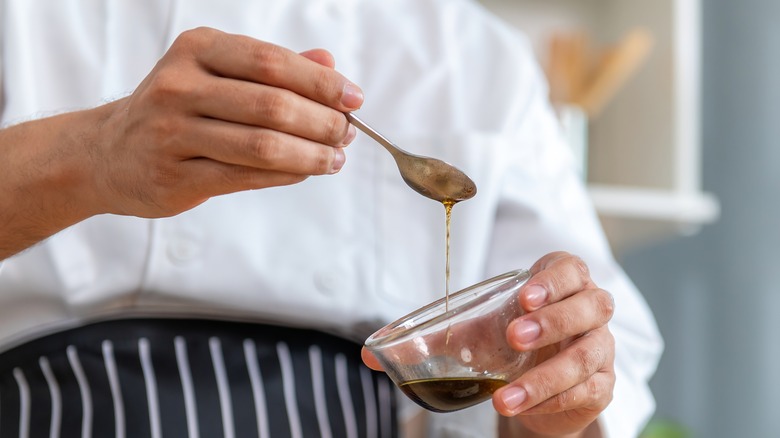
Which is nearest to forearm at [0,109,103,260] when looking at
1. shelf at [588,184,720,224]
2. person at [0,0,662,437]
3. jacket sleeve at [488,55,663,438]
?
person at [0,0,662,437]

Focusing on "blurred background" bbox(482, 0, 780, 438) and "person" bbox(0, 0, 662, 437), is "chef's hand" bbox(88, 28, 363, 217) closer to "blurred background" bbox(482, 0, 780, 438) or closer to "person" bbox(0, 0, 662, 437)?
"person" bbox(0, 0, 662, 437)

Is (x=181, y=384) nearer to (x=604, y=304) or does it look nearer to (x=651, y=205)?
(x=604, y=304)

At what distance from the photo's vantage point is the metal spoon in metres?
0.57

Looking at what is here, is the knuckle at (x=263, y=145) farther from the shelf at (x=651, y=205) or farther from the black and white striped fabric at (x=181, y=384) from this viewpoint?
the shelf at (x=651, y=205)

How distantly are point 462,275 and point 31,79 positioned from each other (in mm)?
466

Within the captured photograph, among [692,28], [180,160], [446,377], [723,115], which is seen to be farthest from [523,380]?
[723,115]

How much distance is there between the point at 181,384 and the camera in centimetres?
77

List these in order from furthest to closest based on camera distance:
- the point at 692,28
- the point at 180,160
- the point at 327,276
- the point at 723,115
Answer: the point at 723,115 → the point at 692,28 → the point at 327,276 → the point at 180,160

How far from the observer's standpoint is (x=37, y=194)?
557 mm

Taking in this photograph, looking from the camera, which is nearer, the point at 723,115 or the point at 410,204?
the point at 410,204

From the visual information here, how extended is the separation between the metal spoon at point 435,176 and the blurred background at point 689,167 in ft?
2.71

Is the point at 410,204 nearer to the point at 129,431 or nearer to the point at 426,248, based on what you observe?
the point at 426,248

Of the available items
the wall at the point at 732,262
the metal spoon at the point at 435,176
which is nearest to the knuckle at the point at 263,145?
the metal spoon at the point at 435,176

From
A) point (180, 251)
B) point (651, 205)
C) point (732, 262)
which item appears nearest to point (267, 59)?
point (180, 251)
